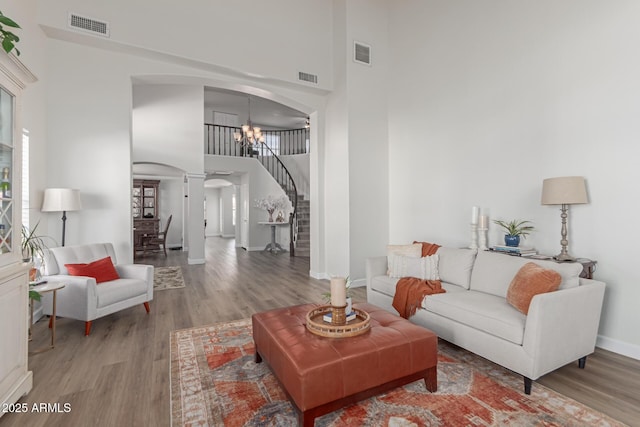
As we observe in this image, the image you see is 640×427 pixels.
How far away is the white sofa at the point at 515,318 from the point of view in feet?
7.27

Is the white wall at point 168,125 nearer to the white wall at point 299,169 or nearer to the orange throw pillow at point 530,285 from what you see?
the white wall at point 299,169

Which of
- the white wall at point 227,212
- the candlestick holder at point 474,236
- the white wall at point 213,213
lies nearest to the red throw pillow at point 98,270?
the candlestick holder at point 474,236

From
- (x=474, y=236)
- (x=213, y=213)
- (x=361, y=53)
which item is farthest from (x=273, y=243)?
(x=213, y=213)

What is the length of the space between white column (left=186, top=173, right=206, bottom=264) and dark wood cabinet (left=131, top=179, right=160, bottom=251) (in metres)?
2.55

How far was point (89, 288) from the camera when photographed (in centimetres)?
322

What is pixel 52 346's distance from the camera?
2994 mm

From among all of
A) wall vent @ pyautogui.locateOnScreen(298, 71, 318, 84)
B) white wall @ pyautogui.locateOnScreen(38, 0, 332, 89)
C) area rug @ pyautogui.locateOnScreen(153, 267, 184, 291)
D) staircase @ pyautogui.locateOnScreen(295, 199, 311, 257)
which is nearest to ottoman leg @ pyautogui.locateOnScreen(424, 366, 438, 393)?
area rug @ pyautogui.locateOnScreen(153, 267, 184, 291)

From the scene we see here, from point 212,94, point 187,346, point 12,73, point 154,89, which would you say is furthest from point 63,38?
point 212,94

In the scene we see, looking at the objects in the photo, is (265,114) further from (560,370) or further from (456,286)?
(560,370)

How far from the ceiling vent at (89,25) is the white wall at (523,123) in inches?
173

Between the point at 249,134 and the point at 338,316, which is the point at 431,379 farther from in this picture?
the point at 249,134

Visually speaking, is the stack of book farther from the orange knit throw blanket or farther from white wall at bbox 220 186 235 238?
white wall at bbox 220 186 235 238

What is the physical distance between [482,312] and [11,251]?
3.47 metres

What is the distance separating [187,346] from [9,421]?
125 centimetres
